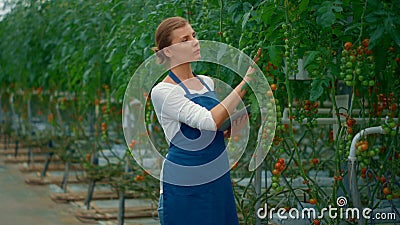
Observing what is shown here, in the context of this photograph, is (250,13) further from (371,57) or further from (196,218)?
(196,218)

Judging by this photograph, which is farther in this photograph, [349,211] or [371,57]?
[349,211]

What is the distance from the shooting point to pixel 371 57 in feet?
7.71

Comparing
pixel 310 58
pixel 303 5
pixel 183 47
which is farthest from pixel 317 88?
pixel 183 47

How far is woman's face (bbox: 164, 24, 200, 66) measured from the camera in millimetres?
2207

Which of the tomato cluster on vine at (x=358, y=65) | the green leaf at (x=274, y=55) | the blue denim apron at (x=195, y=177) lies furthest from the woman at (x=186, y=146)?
the tomato cluster on vine at (x=358, y=65)

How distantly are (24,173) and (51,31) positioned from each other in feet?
5.47

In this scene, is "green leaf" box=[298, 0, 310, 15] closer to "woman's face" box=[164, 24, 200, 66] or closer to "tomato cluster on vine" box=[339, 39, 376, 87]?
"tomato cluster on vine" box=[339, 39, 376, 87]

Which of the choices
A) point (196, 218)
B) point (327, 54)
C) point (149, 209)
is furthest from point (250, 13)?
point (149, 209)

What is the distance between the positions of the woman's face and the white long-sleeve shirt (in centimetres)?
9

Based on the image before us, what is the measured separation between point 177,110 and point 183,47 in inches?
7.7

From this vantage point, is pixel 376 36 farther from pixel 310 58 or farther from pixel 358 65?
pixel 310 58

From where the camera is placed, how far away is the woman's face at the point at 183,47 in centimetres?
221

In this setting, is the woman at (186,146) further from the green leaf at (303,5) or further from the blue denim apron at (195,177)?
the green leaf at (303,5)

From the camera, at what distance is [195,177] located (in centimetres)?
222
